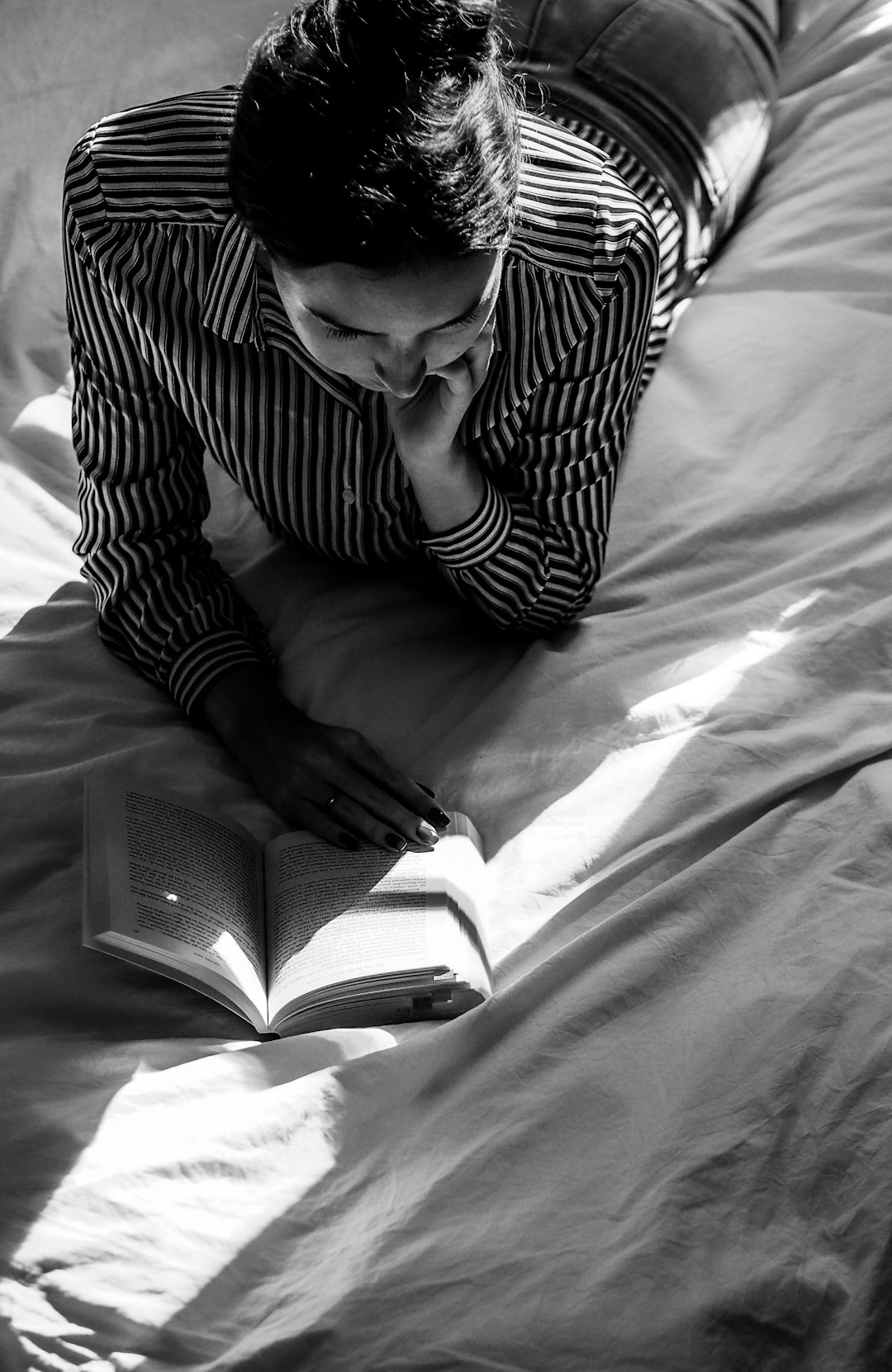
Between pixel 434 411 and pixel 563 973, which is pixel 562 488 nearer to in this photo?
pixel 434 411

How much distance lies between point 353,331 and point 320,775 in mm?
339


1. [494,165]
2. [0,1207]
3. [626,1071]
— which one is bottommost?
[0,1207]

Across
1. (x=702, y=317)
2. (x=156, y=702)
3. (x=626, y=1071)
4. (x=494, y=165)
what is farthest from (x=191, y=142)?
(x=626, y=1071)

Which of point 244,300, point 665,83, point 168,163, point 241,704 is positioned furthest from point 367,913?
point 665,83

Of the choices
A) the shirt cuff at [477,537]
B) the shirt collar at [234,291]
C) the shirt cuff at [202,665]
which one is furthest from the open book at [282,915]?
the shirt collar at [234,291]

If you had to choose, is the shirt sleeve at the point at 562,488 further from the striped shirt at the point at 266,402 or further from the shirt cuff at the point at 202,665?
the shirt cuff at the point at 202,665

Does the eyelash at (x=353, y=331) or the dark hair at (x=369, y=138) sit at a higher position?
the dark hair at (x=369, y=138)

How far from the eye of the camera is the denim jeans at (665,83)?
1.35 metres

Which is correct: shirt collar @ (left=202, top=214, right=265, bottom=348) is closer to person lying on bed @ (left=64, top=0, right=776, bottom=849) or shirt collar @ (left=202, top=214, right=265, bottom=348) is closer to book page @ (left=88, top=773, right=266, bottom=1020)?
person lying on bed @ (left=64, top=0, right=776, bottom=849)

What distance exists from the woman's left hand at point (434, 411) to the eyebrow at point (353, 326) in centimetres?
Result: 12

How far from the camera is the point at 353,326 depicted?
80cm

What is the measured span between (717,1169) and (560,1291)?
11cm

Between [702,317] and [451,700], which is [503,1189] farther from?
[702,317]

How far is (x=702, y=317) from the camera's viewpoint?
1396mm
